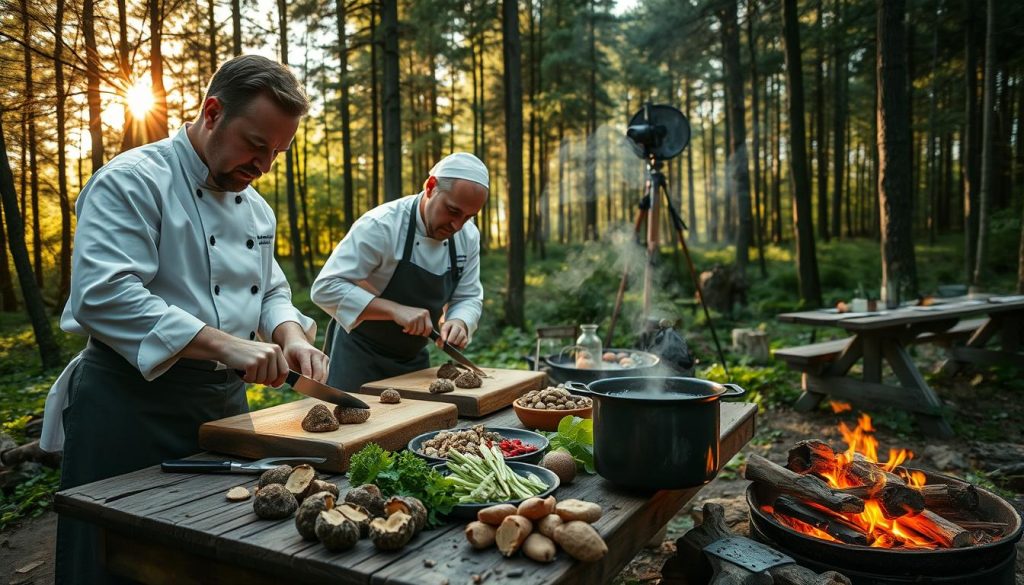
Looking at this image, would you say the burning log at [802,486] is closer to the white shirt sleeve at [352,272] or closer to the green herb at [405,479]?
the green herb at [405,479]

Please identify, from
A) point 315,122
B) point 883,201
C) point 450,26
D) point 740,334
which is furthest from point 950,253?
point 315,122

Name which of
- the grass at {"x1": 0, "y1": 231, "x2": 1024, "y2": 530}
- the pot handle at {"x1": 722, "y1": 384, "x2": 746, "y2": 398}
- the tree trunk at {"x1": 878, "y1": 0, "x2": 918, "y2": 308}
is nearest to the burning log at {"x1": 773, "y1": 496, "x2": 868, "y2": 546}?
the pot handle at {"x1": 722, "y1": 384, "x2": 746, "y2": 398}

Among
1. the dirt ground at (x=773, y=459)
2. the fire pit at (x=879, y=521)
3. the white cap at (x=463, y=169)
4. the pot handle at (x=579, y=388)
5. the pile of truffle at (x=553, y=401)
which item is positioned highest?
the white cap at (x=463, y=169)

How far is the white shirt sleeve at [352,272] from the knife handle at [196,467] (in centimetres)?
131

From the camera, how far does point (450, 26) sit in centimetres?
1666

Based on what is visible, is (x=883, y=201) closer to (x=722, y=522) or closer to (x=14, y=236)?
(x=722, y=522)

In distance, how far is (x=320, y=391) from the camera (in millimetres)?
1968

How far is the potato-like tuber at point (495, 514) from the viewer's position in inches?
49.7

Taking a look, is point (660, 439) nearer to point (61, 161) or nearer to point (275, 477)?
point (275, 477)

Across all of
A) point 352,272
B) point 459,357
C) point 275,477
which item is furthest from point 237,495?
point 352,272

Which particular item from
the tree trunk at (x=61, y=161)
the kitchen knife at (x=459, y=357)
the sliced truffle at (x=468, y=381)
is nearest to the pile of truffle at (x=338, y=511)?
the sliced truffle at (x=468, y=381)

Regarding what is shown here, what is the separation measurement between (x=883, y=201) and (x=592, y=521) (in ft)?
28.5

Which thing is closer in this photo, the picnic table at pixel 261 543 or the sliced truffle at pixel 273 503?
the picnic table at pixel 261 543

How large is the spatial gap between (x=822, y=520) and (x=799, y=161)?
1062 cm
